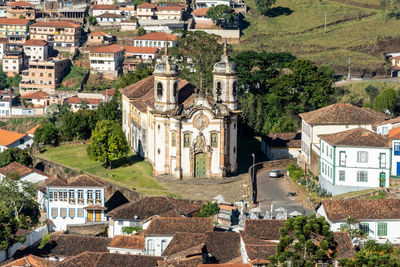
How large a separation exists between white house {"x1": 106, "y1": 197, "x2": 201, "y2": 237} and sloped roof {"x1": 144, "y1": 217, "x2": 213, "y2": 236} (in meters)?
3.54

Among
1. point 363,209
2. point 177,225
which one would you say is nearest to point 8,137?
point 177,225

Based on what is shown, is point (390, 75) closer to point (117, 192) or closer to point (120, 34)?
point (120, 34)

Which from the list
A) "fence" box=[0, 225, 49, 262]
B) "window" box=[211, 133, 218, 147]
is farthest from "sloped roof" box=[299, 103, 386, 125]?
"fence" box=[0, 225, 49, 262]

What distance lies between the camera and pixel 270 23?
6073 inches

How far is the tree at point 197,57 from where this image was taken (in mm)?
99562

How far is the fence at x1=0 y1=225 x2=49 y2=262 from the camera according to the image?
63197 millimetres

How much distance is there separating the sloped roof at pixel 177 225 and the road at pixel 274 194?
7.75 m

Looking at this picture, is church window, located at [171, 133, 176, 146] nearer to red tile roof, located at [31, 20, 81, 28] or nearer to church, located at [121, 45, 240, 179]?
church, located at [121, 45, 240, 179]

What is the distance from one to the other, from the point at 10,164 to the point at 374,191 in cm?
3648

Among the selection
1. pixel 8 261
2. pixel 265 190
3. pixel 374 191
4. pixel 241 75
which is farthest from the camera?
pixel 241 75

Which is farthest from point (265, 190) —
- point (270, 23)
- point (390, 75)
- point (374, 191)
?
point (270, 23)

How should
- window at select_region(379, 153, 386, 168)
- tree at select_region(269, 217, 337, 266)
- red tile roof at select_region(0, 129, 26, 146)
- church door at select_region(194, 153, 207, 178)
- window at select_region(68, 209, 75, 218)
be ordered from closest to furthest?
tree at select_region(269, 217, 337, 266)
window at select_region(379, 153, 386, 168)
window at select_region(68, 209, 75, 218)
church door at select_region(194, 153, 207, 178)
red tile roof at select_region(0, 129, 26, 146)

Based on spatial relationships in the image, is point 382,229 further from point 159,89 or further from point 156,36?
point 156,36

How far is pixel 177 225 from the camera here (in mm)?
60656
